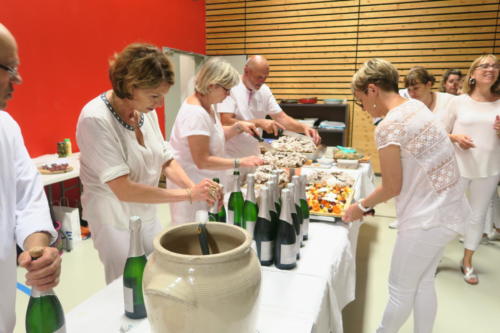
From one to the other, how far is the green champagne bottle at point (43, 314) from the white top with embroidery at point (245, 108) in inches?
87.3

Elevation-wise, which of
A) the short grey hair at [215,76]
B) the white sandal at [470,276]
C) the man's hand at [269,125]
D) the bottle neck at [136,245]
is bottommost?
the white sandal at [470,276]

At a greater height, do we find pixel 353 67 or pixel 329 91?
pixel 353 67

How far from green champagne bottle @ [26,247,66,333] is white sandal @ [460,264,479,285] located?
336 centimetres

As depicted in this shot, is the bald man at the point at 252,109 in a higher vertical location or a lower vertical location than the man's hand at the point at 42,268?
higher

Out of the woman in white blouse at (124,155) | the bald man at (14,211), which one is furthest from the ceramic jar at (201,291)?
the woman in white blouse at (124,155)

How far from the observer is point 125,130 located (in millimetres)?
1595

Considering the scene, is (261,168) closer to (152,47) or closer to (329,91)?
(152,47)

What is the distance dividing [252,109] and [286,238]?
7.43 feet

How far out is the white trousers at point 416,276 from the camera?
5.99 feet

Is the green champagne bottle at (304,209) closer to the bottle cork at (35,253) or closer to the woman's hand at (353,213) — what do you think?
the woman's hand at (353,213)

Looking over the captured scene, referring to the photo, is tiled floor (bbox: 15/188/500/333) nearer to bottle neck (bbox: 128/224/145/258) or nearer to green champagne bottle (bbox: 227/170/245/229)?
green champagne bottle (bbox: 227/170/245/229)

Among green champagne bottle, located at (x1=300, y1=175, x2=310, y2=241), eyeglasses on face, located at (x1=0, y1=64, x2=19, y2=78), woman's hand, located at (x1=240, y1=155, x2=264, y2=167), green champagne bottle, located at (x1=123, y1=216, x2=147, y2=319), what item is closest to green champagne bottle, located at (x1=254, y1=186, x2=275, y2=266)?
green champagne bottle, located at (x1=300, y1=175, x2=310, y2=241)

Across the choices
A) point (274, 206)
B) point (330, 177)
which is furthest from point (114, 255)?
point (330, 177)

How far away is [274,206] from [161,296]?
0.90m
